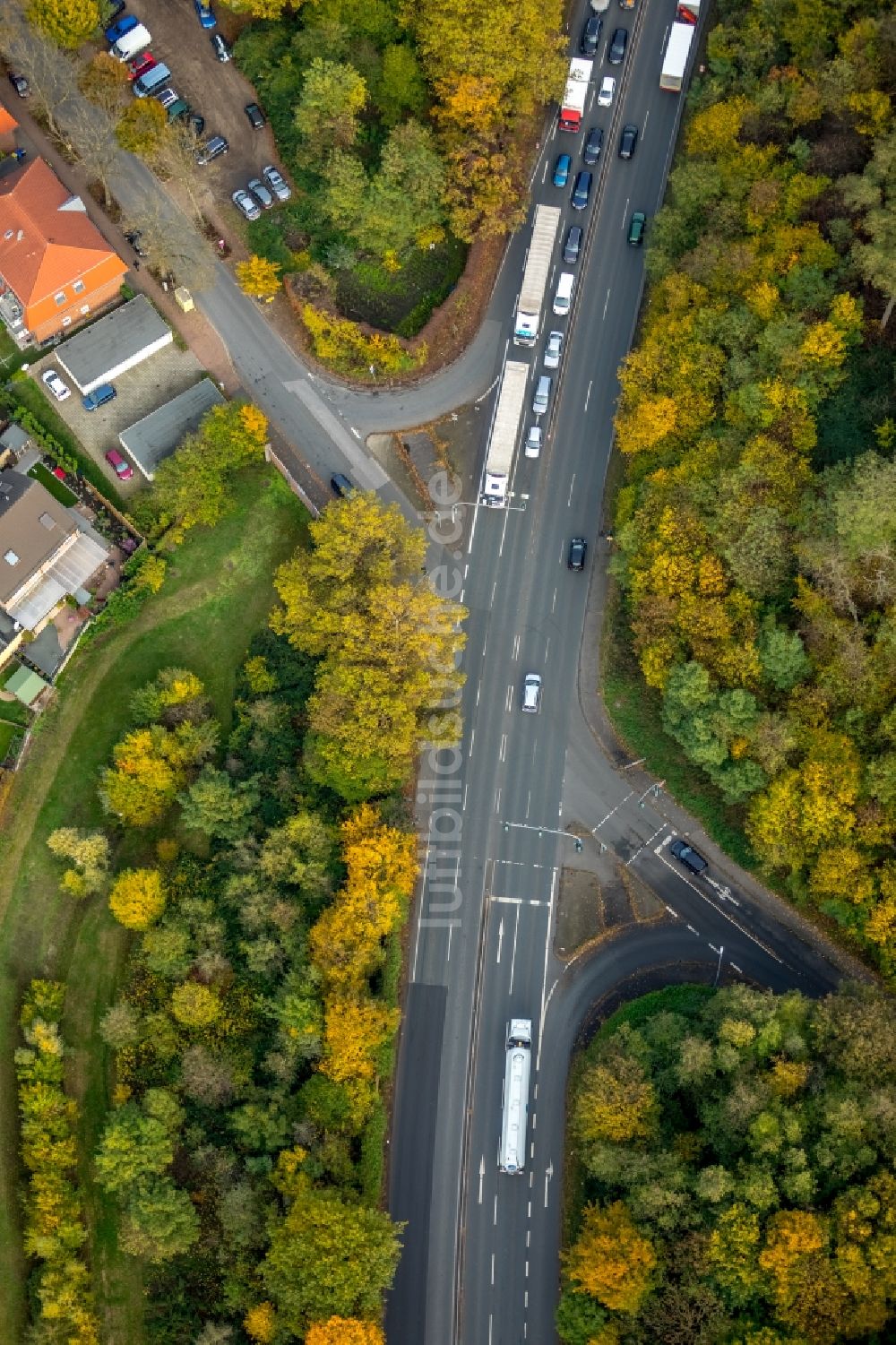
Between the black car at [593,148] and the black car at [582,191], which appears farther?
the black car at [593,148]

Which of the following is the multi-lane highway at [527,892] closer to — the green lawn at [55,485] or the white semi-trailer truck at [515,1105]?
the white semi-trailer truck at [515,1105]

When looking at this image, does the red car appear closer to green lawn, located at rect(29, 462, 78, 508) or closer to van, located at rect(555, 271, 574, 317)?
green lawn, located at rect(29, 462, 78, 508)

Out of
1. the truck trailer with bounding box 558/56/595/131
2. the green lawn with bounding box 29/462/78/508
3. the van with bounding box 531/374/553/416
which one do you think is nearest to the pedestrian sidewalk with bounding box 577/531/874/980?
the van with bounding box 531/374/553/416

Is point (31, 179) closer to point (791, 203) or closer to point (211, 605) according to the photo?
point (211, 605)

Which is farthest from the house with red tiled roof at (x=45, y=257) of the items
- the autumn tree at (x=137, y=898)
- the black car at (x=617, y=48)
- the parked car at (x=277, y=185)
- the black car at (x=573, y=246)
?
the black car at (x=617, y=48)

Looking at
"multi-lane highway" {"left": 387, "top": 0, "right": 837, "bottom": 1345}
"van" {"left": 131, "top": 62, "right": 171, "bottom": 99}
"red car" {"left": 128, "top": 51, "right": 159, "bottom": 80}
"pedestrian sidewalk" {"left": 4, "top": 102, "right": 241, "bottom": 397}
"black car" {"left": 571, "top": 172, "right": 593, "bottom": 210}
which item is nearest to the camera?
"multi-lane highway" {"left": 387, "top": 0, "right": 837, "bottom": 1345}
